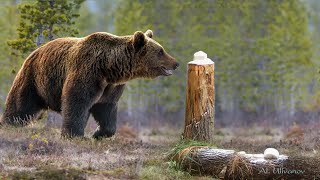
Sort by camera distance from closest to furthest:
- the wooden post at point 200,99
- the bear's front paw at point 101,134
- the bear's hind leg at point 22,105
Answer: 1. the wooden post at point 200,99
2. the bear's hind leg at point 22,105
3. the bear's front paw at point 101,134

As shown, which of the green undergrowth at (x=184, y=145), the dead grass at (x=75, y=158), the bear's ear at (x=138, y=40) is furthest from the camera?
the bear's ear at (x=138, y=40)

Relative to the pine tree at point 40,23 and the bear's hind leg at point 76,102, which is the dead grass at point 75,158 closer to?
the bear's hind leg at point 76,102

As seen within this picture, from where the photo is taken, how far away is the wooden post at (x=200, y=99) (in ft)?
37.1

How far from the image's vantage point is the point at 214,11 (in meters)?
19.6

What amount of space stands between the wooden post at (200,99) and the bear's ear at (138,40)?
5.27 feet

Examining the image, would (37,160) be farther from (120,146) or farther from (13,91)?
(13,91)

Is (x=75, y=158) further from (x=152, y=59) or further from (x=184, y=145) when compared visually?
(x=152, y=59)

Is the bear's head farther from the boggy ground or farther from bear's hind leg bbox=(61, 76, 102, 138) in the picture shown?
the boggy ground

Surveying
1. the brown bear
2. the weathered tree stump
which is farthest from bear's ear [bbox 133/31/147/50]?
the weathered tree stump

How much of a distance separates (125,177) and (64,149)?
2.24 meters

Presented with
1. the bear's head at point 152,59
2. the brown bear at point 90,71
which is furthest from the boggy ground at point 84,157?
the bear's head at point 152,59

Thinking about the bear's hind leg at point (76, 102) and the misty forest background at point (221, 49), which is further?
the misty forest background at point (221, 49)

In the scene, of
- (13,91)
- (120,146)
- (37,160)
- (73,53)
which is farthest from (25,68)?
(37,160)

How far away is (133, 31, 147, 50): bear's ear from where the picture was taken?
41.1ft
